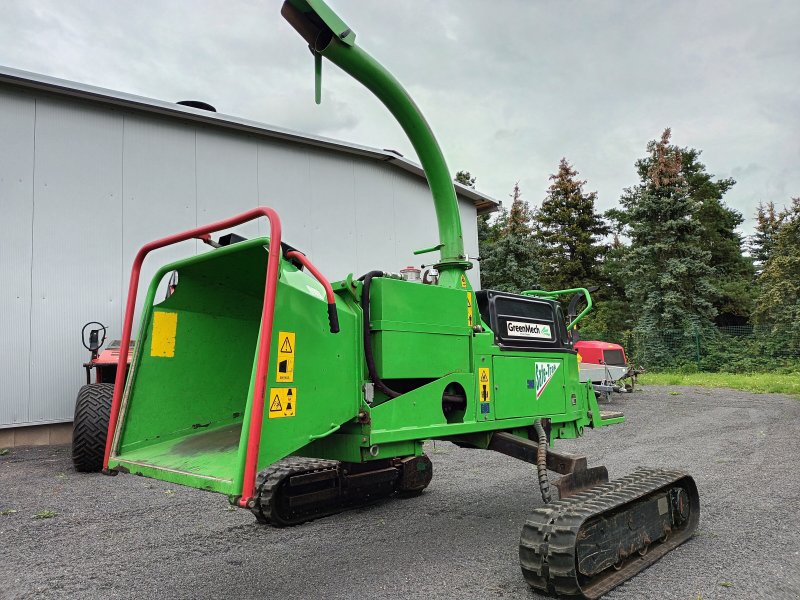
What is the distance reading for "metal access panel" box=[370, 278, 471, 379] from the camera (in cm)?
384

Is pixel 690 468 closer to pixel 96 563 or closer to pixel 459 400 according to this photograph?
pixel 459 400

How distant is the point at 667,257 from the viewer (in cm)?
2666

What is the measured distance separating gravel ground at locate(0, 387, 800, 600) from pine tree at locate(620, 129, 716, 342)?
18.6 metres

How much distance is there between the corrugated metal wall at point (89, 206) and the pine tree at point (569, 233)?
2794 centimetres

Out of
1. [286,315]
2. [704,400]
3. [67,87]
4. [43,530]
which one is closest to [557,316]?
[286,315]

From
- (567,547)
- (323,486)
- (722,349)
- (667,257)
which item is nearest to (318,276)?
(567,547)

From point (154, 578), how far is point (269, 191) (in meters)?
9.35

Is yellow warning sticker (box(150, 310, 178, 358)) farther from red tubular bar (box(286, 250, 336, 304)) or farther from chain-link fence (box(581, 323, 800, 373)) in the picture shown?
chain-link fence (box(581, 323, 800, 373))

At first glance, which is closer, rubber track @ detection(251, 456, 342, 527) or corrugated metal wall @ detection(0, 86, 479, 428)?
rubber track @ detection(251, 456, 342, 527)

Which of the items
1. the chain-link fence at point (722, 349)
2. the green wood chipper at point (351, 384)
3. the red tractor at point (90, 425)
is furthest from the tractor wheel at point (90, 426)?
the chain-link fence at point (722, 349)

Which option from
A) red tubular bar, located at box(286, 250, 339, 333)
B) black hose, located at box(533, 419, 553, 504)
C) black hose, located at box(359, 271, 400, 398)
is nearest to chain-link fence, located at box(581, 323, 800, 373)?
black hose, located at box(533, 419, 553, 504)

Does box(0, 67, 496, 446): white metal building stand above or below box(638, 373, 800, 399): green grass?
above

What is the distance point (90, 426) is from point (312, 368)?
5118 millimetres

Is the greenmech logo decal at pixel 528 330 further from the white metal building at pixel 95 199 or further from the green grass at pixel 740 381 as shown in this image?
the green grass at pixel 740 381
